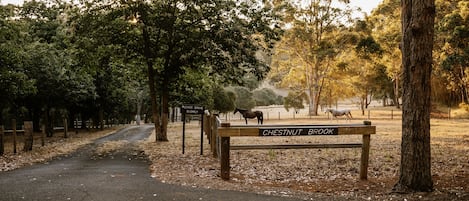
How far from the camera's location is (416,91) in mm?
7707

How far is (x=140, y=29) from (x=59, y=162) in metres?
8.00

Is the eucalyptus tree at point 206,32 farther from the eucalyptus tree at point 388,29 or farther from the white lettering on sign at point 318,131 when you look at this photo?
the eucalyptus tree at point 388,29

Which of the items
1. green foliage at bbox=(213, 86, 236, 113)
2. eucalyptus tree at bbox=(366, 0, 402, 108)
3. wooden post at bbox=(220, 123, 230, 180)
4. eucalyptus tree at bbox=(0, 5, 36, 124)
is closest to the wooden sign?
wooden post at bbox=(220, 123, 230, 180)

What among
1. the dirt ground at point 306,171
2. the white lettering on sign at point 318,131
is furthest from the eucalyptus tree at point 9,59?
the white lettering on sign at point 318,131

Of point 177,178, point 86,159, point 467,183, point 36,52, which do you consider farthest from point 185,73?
point 467,183

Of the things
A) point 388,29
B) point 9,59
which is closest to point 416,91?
point 9,59

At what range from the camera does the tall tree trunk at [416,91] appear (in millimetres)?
7629

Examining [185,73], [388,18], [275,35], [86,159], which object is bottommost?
[86,159]

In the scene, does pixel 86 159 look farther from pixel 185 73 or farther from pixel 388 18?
pixel 388 18

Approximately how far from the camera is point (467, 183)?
862 centimetres

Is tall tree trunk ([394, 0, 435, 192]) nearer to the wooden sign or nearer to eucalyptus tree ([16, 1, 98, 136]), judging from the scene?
the wooden sign

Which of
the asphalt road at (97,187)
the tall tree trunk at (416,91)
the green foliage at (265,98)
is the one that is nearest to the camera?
the asphalt road at (97,187)

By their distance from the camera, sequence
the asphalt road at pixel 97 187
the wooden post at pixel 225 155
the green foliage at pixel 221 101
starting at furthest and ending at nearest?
1. the green foliage at pixel 221 101
2. the wooden post at pixel 225 155
3. the asphalt road at pixel 97 187

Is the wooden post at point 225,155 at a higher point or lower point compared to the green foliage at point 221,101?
lower
